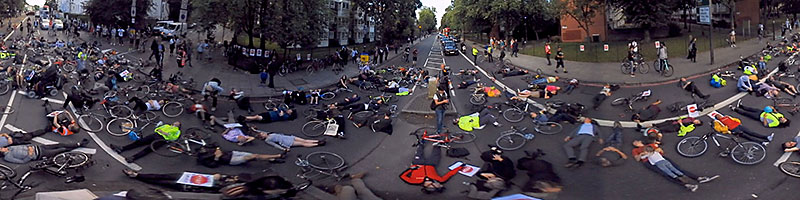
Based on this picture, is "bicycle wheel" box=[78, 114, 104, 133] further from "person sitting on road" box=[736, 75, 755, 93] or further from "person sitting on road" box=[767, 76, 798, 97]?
"person sitting on road" box=[767, 76, 798, 97]

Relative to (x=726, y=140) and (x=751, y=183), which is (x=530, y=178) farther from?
(x=726, y=140)

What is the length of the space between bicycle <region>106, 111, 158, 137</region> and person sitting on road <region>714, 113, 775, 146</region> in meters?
14.9

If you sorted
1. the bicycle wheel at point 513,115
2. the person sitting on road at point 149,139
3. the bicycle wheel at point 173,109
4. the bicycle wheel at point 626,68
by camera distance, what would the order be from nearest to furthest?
the person sitting on road at point 149,139 < the bicycle wheel at point 513,115 < the bicycle wheel at point 173,109 < the bicycle wheel at point 626,68

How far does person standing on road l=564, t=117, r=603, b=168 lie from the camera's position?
10.0 meters

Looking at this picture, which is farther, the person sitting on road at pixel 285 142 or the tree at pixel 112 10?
the tree at pixel 112 10

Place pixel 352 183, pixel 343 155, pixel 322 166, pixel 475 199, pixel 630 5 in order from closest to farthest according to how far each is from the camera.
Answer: pixel 475 199 → pixel 352 183 → pixel 322 166 → pixel 343 155 → pixel 630 5

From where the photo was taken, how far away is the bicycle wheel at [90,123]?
1298 cm

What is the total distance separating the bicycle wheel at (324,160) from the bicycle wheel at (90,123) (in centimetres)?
705

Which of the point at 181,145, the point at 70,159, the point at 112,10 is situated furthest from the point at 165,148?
the point at 112,10

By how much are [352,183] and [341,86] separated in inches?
515

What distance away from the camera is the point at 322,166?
32.6 ft

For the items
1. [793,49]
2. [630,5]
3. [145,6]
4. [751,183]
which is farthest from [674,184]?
[145,6]

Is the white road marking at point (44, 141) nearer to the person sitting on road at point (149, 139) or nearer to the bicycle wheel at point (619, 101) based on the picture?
the person sitting on road at point (149, 139)

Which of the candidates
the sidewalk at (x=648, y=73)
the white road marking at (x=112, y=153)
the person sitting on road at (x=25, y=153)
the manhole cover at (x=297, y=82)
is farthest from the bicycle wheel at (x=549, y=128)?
the manhole cover at (x=297, y=82)
